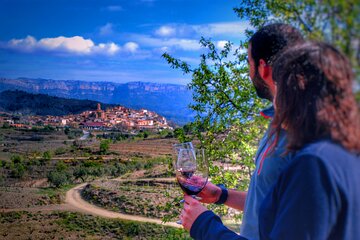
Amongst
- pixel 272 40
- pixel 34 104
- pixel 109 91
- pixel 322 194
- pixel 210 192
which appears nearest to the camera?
pixel 322 194

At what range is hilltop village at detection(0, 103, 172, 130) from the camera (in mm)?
31320

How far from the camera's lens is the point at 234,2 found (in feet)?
11.9

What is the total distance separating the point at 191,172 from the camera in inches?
37.4

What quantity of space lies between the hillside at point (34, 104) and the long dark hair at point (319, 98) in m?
33.5

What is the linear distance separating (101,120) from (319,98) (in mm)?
35996

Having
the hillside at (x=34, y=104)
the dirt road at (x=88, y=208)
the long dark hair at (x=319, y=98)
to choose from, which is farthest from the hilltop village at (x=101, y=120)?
the long dark hair at (x=319, y=98)

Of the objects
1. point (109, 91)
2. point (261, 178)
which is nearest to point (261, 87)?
point (261, 178)

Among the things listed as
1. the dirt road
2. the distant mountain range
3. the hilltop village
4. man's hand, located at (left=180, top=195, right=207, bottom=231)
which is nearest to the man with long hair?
man's hand, located at (left=180, top=195, right=207, bottom=231)

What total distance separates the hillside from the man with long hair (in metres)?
33.2

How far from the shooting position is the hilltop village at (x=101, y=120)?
31320 millimetres

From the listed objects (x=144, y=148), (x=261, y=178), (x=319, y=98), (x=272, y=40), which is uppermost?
(x=272, y=40)

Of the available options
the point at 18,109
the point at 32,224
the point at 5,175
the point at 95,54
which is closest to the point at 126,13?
the point at 18,109

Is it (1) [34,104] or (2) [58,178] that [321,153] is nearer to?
(2) [58,178]

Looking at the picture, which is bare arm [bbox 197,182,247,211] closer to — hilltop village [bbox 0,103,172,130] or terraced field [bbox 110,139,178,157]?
terraced field [bbox 110,139,178,157]
